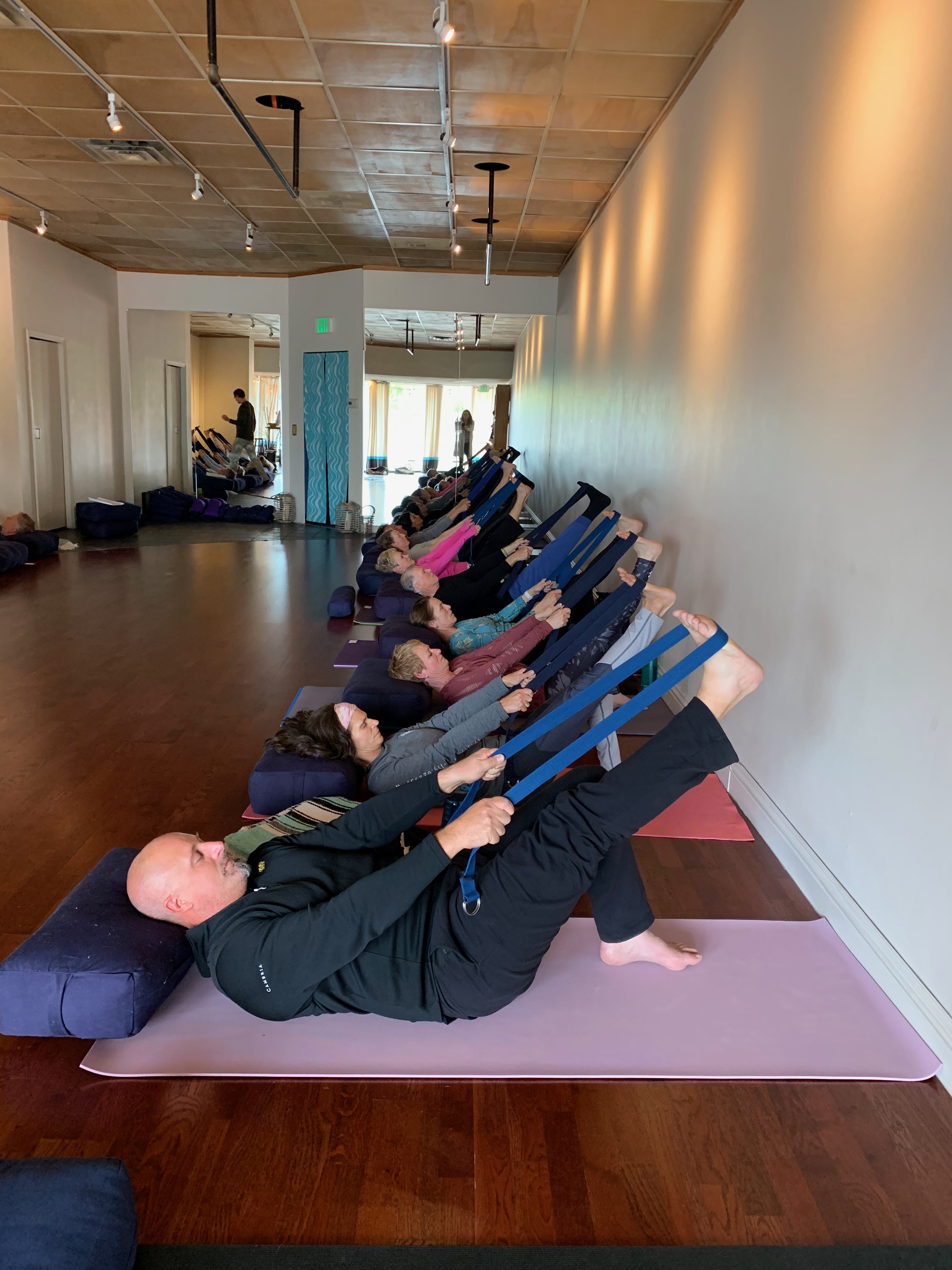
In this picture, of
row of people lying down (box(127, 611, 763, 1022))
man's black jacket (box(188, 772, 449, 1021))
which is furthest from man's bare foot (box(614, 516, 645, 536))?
man's black jacket (box(188, 772, 449, 1021))

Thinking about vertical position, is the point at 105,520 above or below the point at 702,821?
above

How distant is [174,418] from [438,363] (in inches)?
349

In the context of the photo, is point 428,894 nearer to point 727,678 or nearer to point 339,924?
point 339,924

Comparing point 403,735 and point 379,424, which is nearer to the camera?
point 403,735

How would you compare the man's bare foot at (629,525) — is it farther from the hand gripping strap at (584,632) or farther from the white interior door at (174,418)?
the white interior door at (174,418)

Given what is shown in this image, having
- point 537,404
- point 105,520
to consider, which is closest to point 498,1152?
point 105,520

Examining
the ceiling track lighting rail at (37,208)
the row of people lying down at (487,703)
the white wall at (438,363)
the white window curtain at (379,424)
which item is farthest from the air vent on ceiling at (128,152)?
the white window curtain at (379,424)

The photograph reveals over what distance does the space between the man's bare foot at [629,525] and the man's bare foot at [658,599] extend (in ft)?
2.75

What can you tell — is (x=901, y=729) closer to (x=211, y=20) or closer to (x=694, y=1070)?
(x=694, y=1070)

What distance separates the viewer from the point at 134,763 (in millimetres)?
3695

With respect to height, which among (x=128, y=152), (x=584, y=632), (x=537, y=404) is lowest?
(x=584, y=632)

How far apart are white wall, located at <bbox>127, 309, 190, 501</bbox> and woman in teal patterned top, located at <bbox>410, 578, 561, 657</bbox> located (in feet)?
29.8

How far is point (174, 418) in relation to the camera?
1335 centimetres

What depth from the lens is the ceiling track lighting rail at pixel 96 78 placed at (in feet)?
14.3
